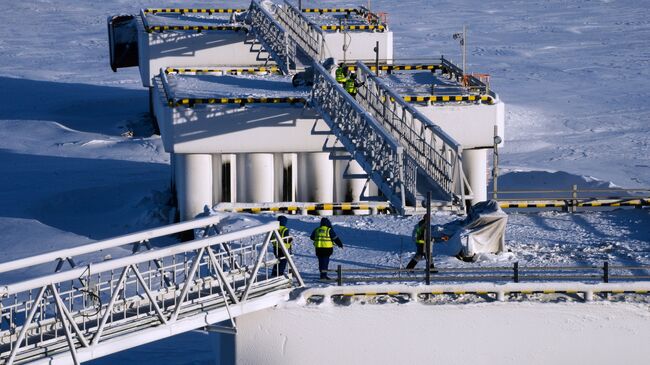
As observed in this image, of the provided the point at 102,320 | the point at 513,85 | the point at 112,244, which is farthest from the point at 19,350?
the point at 513,85

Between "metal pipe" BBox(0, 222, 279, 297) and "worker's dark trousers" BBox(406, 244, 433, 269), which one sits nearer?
"metal pipe" BBox(0, 222, 279, 297)

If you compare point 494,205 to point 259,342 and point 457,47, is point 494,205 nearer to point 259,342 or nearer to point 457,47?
point 259,342

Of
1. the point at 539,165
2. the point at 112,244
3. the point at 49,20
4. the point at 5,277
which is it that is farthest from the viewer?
the point at 49,20

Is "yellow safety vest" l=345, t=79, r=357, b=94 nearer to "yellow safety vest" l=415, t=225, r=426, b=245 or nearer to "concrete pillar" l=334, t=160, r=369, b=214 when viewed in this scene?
"concrete pillar" l=334, t=160, r=369, b=214

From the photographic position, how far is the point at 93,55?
63156 mm

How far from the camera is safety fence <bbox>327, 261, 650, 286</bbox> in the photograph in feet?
64.5

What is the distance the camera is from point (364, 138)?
26484mm

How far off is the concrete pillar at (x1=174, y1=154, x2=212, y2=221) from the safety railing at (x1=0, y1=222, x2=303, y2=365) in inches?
504

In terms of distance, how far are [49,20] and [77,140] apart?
2781 centimetres

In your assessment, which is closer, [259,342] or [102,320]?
[102,320]

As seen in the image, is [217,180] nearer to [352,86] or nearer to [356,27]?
[352,86]

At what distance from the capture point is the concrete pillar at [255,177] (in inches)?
1293

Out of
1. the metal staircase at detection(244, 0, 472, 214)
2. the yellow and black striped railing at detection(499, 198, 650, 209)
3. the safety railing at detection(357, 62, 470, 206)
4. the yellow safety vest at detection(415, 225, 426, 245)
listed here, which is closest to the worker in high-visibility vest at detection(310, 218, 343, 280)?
the yellow safety vest at detection(415, 225, 426, 245)

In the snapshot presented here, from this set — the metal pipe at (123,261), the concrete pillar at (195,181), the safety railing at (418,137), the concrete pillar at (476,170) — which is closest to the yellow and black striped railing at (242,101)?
the concrete pillar at (195,181)
